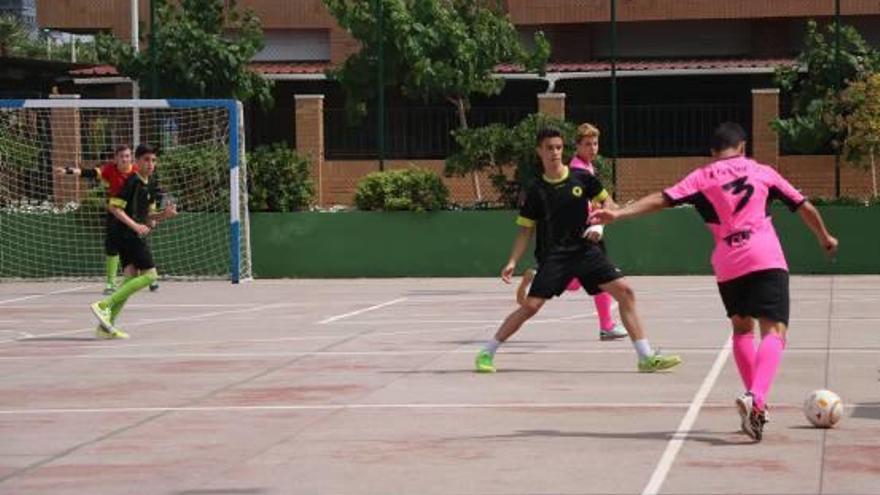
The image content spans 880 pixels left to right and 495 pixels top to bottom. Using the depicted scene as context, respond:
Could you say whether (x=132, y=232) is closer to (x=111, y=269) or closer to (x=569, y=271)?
(x=569, y=271)

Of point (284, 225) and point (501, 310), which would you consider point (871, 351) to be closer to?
point (501, 310)

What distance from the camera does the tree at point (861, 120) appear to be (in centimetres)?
2662

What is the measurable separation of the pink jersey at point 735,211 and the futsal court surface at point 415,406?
946 millimetres

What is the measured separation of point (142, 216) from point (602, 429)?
888 cm

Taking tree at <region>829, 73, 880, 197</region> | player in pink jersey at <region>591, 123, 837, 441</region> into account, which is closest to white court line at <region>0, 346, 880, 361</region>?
player in pink jersey at <region>591, 123, 837, 441</region>

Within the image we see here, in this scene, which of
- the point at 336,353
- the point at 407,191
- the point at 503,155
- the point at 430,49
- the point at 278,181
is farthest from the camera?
the point at 430,49

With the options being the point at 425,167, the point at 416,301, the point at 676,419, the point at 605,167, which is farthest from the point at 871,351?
the point at 425,167

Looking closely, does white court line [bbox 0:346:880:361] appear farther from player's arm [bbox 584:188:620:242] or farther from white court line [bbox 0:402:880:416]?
white court line [bbox 0:402:880:416]

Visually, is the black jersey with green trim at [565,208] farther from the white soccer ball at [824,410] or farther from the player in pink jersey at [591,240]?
the white soccer ball at [824,410]

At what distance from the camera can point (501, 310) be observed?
20734mm

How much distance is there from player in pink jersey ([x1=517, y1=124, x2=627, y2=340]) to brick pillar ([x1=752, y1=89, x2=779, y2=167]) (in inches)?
606

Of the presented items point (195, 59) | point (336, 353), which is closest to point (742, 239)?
point (336, 353)

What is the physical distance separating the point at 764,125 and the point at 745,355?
71.7 feet

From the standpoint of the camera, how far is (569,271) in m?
14.0
